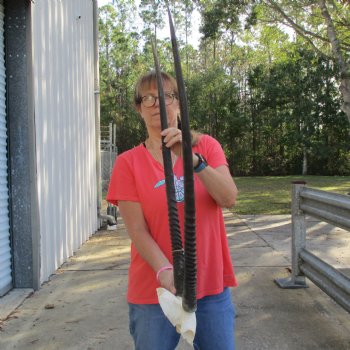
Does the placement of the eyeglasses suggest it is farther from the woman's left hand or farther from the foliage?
the foliage

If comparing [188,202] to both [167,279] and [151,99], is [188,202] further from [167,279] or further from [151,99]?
[151,99]

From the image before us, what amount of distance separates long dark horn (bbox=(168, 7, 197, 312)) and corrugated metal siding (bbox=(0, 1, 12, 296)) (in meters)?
3.61

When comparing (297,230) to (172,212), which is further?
(297,230)

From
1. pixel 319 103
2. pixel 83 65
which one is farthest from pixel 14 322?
pixel 319 103

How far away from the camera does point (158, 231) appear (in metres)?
1.96

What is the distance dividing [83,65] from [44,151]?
3020mm

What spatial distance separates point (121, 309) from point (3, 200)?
1.65 m

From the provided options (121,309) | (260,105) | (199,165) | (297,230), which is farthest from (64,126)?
(260,105)

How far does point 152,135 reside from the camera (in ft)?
6.70

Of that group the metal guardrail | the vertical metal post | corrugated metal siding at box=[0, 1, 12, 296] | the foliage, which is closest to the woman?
the metal guardrail

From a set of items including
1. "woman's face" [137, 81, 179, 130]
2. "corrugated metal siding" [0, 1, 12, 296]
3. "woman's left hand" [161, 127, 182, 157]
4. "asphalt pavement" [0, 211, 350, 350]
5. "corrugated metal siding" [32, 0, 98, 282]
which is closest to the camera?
"woman's left hand" [161, 127, 182, 157]

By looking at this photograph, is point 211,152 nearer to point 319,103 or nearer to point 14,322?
point 14,322

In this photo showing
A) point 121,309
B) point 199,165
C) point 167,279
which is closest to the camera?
point 199,165

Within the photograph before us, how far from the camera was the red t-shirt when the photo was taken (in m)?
1.93
